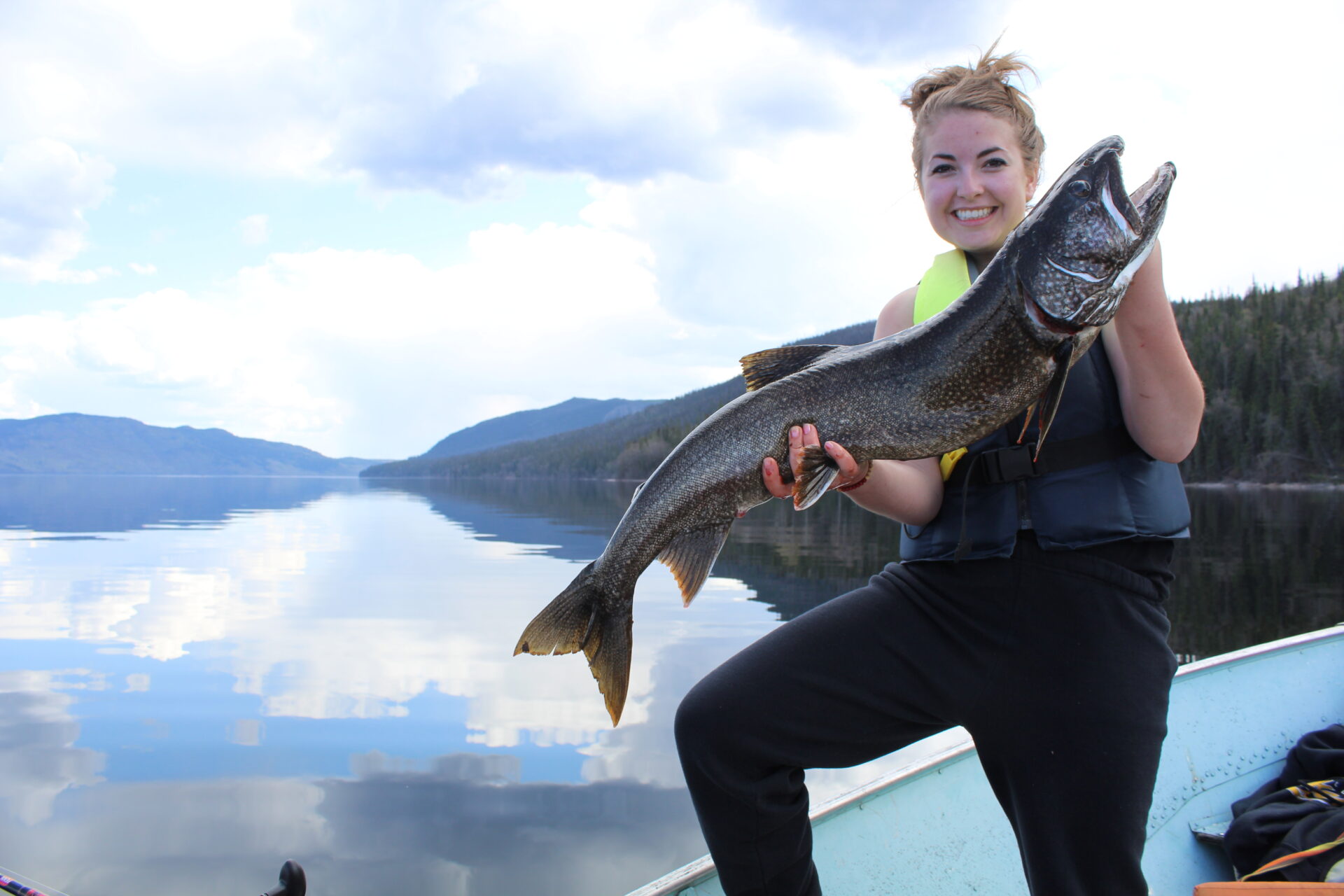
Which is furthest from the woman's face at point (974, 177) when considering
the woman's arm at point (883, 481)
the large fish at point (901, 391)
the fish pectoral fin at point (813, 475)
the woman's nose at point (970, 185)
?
the fish pectoral fin at point (813, 475)

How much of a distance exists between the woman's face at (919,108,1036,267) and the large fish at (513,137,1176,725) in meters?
0.51

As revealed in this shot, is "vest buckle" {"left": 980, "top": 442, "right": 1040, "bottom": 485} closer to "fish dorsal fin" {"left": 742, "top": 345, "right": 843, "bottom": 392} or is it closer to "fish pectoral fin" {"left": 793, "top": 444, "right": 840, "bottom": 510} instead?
"fish pectoral fin" {"left": 793, "top": 444, "right": 840, "bottom": 510}

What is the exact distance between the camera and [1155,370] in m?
2.31

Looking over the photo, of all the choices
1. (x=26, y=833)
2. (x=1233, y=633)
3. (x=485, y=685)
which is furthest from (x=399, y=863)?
(x=1233, y=633)

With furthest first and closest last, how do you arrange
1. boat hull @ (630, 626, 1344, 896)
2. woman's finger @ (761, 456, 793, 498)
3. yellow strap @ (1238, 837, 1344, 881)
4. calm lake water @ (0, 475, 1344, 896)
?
calm lake water @ (0, 475, 1344, 896), boat hull @ (630, 626, 1344, 896), yellow strap @ (1238, 837, 1344, 881), woman's finger @ (761, 456, 793, 498)

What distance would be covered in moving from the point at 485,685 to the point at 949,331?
1037 centimetres

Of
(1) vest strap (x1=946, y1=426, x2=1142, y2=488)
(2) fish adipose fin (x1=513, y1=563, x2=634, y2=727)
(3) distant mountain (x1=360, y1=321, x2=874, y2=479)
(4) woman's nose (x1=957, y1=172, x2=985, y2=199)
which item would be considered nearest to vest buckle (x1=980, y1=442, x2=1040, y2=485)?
(1) vest strap (x1=946, y1=426, x2=1142, y2=488)

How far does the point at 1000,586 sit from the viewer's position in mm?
2592

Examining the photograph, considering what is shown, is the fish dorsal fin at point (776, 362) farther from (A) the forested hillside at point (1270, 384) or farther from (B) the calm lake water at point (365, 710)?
(A) the forested hillside at point (1270, 384)

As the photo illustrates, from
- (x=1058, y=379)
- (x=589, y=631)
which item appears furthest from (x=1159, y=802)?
(x=589, y=631)

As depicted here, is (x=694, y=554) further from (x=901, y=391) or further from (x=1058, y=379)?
(x=1058, y=379)

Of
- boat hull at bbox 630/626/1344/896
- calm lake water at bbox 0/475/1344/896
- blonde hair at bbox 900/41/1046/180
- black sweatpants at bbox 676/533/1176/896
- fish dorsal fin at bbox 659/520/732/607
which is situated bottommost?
calm lake water at bbox 0/475/1344/896

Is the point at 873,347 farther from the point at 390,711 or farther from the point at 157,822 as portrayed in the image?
the point at 390,711

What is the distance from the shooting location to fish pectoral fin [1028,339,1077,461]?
2275mm
